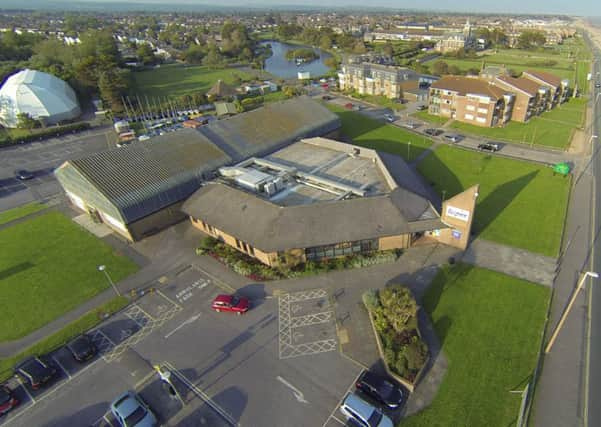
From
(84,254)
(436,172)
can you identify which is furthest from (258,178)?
(436,172)

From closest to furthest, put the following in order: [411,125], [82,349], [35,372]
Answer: [35,372] → [82,349] → [411,125]

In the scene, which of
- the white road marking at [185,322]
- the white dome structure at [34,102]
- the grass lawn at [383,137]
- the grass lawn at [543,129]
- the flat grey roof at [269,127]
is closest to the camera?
the white road marking at [185,322]

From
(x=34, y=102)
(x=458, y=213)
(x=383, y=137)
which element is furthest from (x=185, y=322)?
(x=34, y=102)

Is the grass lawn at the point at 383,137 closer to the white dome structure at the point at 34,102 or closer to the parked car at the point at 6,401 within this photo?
the parked car at the point at 6,401

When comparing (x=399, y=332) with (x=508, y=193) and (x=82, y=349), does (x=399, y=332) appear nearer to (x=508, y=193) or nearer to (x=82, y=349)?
(x=82, y=349)

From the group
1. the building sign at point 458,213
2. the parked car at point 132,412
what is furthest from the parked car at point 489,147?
the parked car at point 132,412

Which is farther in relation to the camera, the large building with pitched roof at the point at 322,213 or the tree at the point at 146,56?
the tree at the point at 146,56
